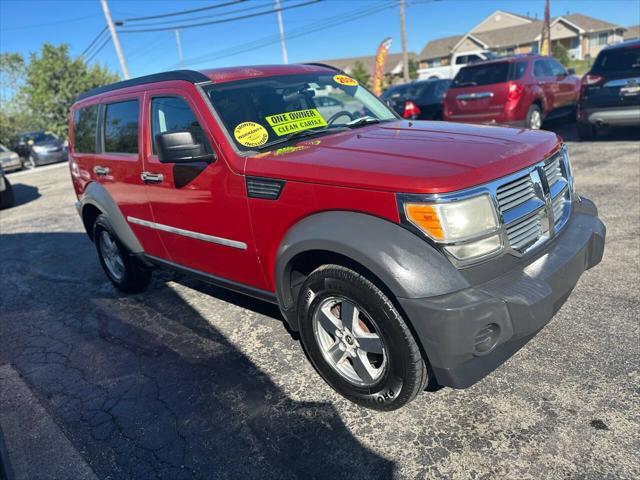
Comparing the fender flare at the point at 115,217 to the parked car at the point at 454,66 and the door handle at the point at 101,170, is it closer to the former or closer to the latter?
the door handle at the point at 101,170

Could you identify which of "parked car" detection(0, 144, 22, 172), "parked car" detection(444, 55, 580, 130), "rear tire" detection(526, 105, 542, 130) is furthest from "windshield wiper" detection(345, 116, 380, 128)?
"parked car" detection(0, 144, 22, 172)

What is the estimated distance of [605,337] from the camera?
309cm

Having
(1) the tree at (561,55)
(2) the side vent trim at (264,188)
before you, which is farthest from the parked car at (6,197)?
(1) the tree at (561,55)

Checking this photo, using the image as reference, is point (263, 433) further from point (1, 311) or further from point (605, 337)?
point (1, 311)

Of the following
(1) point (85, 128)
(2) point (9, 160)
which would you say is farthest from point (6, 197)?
(2) point (9, 160)

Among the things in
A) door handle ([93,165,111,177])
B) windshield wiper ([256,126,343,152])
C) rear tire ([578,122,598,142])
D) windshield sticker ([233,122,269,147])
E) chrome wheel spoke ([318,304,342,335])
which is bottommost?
rear tire ([578,122,598,142])

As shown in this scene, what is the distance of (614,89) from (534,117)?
69.6 inches

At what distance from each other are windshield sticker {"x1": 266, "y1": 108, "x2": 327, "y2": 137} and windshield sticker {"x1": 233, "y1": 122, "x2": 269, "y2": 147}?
0.09m

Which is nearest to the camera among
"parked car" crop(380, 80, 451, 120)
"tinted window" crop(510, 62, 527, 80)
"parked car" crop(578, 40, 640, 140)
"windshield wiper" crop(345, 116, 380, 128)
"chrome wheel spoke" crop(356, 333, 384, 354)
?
"chrome wheel spoke" crop(356, 333, 384, 354)

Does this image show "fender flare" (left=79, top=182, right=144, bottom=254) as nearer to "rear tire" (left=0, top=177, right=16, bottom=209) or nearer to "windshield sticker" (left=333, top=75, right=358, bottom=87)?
"windshield sticker" (left=333, top=75, right=358, bottom=87)

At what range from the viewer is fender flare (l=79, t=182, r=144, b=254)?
4.29 metres

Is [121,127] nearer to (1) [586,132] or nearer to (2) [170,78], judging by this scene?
(2) [170,78]

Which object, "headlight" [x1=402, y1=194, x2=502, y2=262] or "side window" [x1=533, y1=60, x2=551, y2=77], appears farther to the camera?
"side window" [x1=533, y1=60, x2=551, y2=77]

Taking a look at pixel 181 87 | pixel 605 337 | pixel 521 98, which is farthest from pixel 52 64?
pixel 605 337
